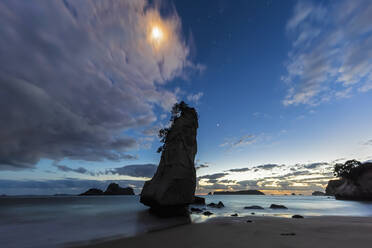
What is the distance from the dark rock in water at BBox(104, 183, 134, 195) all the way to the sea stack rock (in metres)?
177

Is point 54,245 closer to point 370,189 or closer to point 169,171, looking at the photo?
point 169,171

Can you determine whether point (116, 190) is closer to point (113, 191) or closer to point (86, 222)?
point (113, 191)

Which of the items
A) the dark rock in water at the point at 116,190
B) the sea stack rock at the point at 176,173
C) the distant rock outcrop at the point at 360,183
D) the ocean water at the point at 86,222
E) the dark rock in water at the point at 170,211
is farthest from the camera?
the dark rock in water at the point at 116,190

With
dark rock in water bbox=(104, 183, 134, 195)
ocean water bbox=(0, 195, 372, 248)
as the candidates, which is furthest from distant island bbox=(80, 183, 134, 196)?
ocean water bbox=(0, 195, 372, 248)

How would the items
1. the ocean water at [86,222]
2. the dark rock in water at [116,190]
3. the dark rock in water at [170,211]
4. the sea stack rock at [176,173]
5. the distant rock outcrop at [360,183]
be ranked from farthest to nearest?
the dark rock in water at [116,190] < the distant rock outcrop at [360,183] < the dark rock in water at [170,211] < the sea stack rock at [176,173] < the ocean water at [86,222]

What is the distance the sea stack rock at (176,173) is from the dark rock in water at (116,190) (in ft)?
581

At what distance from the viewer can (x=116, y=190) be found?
175m

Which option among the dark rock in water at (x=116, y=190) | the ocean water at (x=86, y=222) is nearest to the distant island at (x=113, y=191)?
the dark rock in water at (x=116, y=190)

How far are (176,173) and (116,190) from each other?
185745 mm

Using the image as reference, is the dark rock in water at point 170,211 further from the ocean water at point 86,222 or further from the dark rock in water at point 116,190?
the dark rock in water at point 116,190

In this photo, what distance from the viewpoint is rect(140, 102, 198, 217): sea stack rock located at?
19.1m

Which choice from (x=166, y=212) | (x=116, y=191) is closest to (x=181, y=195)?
(x=166, y=212)

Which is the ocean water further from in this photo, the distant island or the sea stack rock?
the distant island

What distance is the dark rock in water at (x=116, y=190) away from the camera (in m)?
170
